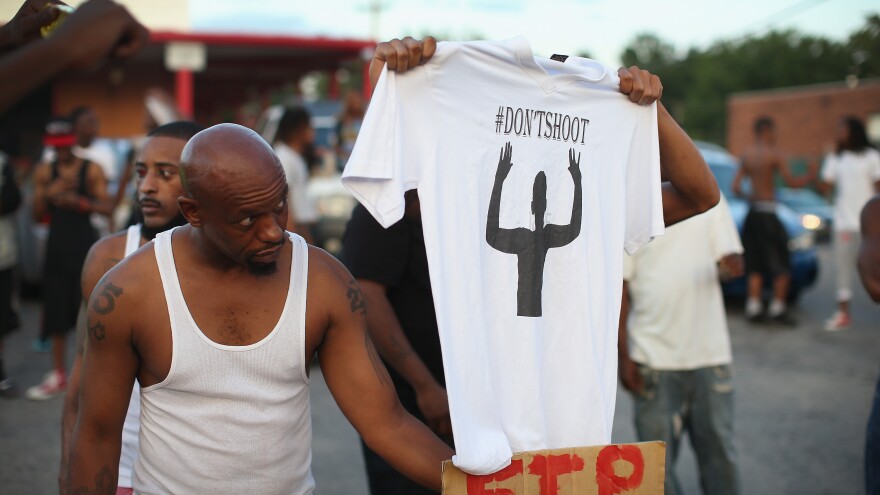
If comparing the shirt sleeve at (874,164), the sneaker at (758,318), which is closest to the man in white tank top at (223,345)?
the sneaker at (758,318)

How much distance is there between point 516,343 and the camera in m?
2.67

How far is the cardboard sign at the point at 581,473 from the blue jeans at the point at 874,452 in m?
1.05

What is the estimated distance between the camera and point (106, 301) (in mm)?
2230

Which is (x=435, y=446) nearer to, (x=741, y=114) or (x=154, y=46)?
(x=154, y=46)

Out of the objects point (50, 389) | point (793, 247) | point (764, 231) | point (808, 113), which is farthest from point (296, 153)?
point (808, 113)

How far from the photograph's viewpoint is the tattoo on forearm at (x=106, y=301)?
223cm

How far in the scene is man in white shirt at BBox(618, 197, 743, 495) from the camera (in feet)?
14.1

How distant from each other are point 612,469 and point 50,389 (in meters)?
5.81

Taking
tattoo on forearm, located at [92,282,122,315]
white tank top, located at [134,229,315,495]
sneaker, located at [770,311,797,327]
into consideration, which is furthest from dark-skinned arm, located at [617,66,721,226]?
sneaker, located at [770,311,797,327]

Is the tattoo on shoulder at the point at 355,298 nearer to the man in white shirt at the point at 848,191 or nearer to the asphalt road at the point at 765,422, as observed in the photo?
the asphalt road at the point at 765,422

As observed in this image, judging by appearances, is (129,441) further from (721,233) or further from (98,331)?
(721,233)

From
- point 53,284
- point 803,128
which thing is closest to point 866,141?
point 53,284

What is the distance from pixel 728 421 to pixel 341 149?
31.2 ft

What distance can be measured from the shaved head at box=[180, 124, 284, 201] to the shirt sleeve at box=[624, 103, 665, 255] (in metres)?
1.30
